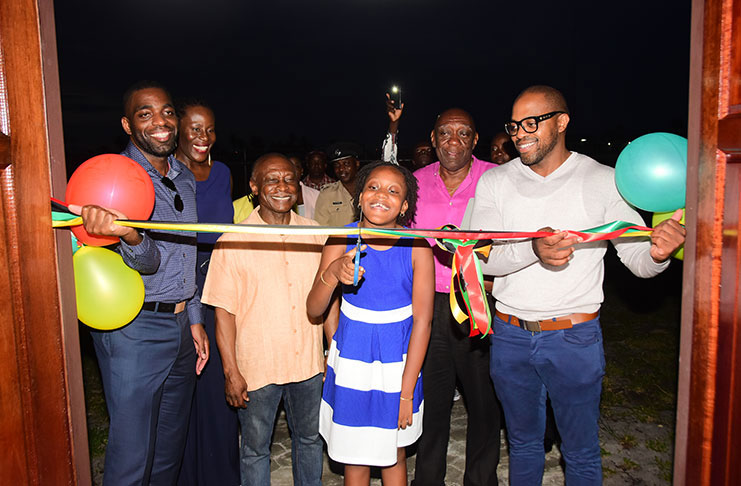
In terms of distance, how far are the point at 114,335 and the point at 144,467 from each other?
2.32 feet

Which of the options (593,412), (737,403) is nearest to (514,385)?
(593,412)

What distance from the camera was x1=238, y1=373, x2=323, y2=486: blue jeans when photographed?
9.09ft

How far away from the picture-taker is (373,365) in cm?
253

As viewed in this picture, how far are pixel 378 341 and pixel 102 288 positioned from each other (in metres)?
1.36

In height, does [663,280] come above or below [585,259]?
below

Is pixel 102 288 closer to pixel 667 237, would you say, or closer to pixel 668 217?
pixel 667 237

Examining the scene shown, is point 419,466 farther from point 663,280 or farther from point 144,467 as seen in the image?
point 663,280

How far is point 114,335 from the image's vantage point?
8.19 ft

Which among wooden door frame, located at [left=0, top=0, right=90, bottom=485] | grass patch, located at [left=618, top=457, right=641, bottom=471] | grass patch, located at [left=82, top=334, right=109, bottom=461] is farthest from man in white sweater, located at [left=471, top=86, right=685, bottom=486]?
grass patch, located at [left=82, top=334, right=109, bottom=461]

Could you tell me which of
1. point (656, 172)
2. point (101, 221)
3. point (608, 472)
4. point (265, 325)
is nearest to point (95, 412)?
point (265, 325)

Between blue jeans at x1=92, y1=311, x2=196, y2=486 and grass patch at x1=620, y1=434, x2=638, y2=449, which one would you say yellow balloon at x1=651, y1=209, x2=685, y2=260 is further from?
blue jeans at x1=92, y1=311, x2=196, y2=486

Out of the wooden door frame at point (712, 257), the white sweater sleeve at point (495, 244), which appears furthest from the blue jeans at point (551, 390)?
the wooden door frame at point (712, 257)

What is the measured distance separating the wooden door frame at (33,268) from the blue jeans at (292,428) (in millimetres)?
1203

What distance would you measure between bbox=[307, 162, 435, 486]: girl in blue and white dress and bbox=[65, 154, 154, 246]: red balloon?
0.95m
